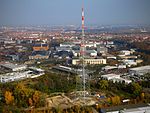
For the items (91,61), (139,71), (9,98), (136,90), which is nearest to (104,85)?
(136,90)

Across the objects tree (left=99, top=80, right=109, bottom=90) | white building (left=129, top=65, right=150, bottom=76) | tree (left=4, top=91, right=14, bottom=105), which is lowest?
white building (left=129, top=65, right=150, bottom=76)

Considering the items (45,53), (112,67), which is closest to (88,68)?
(112,67)

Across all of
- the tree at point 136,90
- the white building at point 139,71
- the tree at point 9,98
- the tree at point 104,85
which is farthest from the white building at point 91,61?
the tree at point 9,98

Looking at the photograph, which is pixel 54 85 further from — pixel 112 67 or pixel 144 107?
pixel 112 67

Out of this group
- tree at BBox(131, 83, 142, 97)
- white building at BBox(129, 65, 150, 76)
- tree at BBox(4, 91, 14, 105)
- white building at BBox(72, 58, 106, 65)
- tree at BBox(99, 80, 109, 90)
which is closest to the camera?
tree at BBox(4, 91, 14, 105)

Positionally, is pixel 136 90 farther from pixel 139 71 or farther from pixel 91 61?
pixel 91 61

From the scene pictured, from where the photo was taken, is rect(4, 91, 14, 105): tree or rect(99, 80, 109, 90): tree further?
rect(99, 80, 109, 90): tree

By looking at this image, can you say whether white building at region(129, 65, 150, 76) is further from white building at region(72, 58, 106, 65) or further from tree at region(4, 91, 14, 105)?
tree at region(4, 91, 14, 105)

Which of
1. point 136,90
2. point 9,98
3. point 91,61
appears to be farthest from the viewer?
point 91,61

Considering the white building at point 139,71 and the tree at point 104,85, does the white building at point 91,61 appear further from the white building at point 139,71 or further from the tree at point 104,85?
the tree at point 104,85

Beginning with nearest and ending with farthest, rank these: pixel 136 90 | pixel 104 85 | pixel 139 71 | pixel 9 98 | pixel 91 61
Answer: pixel 9 98 → pixel 136 90 → pixel 104 85 → pixel 139 71 → pixel 91 61

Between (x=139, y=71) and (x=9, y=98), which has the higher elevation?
(x=9, y=98)

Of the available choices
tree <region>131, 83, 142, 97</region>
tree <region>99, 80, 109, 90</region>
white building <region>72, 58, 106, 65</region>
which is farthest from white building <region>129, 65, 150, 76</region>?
tree <region>131, 83, 142, 97</region>
